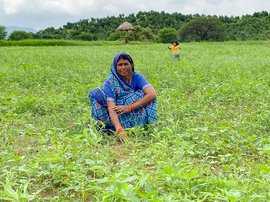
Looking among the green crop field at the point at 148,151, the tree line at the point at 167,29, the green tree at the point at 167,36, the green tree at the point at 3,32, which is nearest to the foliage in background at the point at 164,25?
the tree line at the point at 167,29

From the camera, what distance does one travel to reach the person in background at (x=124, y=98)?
441 cm

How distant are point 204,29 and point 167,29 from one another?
15.9ft

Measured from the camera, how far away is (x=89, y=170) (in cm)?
297

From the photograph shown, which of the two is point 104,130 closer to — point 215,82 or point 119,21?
point 215,82

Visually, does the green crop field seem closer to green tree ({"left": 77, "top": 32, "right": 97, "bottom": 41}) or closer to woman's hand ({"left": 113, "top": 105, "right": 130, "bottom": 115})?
woman's hand ({"left": 113, "top": 105, "right": 130, "bottom": 115})

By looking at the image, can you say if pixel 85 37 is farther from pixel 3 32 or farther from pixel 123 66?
pixel 123 66

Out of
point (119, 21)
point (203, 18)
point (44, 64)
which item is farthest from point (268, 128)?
point (119, 21)

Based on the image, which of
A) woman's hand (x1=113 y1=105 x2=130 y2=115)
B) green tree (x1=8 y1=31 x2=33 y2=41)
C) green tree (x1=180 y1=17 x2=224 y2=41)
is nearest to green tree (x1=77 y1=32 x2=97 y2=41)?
green tree (x1=8 y1=31 x2=33 y2=41)

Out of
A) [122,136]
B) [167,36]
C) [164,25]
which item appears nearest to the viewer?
[122,136]

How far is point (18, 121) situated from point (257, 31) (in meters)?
37.0

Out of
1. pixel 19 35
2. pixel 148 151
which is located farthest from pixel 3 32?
pixel 148 151

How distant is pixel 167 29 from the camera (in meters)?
40.6

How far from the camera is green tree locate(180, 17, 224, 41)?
42.3 metres

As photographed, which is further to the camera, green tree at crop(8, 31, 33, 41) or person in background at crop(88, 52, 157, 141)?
green tree at crop(8, 31, 33, 41)
